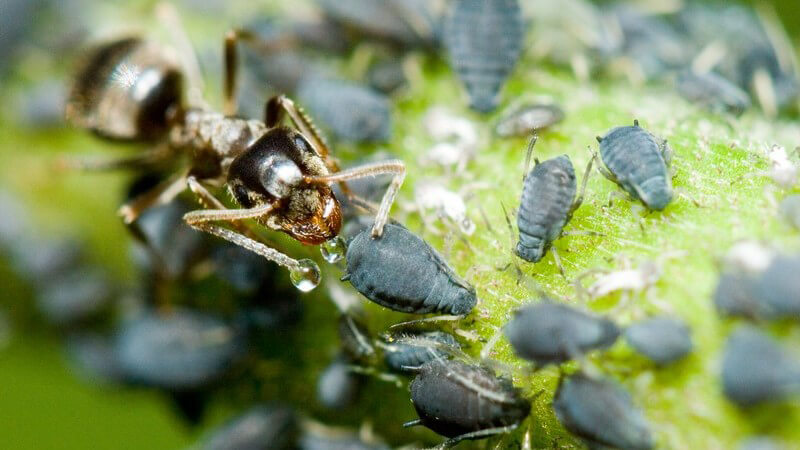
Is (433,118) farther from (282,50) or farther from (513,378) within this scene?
(513,378)

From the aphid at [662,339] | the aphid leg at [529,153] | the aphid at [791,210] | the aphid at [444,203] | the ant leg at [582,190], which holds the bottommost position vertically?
the aphid at [444,203]

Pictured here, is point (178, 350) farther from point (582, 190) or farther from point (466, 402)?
point (582, 190)

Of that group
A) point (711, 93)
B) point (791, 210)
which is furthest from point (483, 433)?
point (711, 93)

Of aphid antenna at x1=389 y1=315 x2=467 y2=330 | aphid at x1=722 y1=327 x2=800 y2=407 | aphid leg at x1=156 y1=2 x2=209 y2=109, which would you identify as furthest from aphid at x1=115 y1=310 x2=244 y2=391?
aphid at x1=722 y1=327 x2=800 y2=407

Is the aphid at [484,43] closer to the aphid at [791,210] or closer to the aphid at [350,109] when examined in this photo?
the aphid at [350,109]

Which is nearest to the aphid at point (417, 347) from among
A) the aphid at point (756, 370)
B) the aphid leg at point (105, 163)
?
the aphid at point (756, 370)

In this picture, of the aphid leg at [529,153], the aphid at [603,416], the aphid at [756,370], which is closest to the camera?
the aphid at [756,370]
